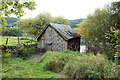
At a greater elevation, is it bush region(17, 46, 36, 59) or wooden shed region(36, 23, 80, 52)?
wooden shed region(36, 23, 80, 52)

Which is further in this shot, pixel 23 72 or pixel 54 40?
pixel 54 40

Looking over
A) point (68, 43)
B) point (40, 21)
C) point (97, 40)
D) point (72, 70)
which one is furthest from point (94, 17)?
point (40, 21)

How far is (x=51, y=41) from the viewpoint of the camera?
Result: 13.2 meters

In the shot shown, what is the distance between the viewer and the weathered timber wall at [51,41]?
1237 cm

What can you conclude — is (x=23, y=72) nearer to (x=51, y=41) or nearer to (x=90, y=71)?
(x=90, y=71)

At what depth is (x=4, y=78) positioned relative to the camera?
3.67 metres

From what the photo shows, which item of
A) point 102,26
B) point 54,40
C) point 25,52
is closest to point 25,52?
point 25,52

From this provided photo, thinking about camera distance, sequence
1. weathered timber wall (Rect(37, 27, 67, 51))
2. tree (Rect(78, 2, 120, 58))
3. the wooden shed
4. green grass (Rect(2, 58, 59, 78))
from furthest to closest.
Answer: weathered timber wall (Rect(37, 27, 67, 51)) < the wooden shed < tree (Rect(78, 2, 120, 58)) < green grass (Rect(2, 58, 59, 78))

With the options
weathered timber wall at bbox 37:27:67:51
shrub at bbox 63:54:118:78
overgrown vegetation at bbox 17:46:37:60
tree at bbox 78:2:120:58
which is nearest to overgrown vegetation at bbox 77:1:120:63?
tree at bbox 78:2:120:58

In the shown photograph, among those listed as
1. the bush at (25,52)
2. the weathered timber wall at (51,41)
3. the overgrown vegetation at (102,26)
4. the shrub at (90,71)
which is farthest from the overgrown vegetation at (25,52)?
the shrub at (90,71)

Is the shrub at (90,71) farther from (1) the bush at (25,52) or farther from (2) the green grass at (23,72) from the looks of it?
(1) the bush at (25,52)

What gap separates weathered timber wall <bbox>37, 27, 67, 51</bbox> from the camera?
40.6 ft

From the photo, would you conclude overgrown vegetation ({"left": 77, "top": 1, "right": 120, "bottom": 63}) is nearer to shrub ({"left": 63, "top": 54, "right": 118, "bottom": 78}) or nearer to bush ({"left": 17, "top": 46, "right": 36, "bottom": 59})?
shrub ({"left": 63, "top": 54, "right": 118, "bottom": 78})

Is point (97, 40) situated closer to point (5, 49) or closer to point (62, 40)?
point (62, 40)
